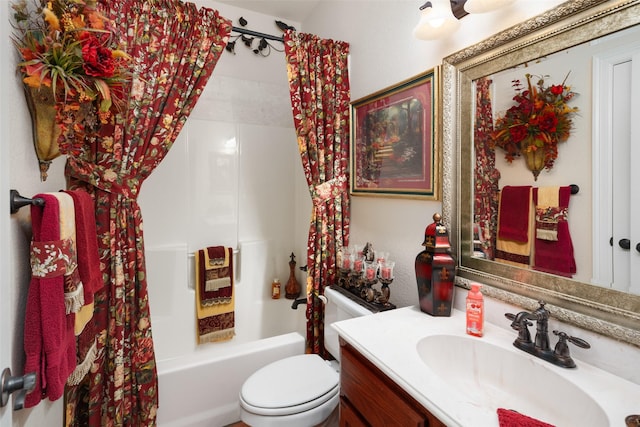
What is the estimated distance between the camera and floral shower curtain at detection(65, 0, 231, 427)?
1450 mm

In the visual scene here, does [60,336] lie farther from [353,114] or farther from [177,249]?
[353,114]

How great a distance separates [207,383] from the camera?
174 cm

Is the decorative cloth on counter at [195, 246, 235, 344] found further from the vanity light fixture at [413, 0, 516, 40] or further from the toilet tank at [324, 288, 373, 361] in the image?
the vanity light fixture at [413, 0, 516, 40]

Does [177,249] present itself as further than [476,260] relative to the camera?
Yes

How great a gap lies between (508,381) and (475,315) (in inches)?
8.1

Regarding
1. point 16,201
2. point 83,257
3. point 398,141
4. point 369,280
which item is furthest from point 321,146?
point 16,201

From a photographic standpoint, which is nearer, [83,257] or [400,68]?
[83,257]

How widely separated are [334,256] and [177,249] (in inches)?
46.2

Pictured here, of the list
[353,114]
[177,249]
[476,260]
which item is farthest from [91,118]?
[476,260]

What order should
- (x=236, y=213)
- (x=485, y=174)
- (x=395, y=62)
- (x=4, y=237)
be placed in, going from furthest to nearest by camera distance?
(x=236, y=213), (x=395, y=62), (x=485, y=174), (x=4, y=237)

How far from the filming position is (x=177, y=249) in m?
2.26

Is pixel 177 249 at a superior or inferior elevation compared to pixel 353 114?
inferior

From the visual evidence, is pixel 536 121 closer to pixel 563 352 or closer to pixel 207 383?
pixel 563 352

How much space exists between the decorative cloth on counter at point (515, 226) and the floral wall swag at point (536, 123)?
0.29ft
